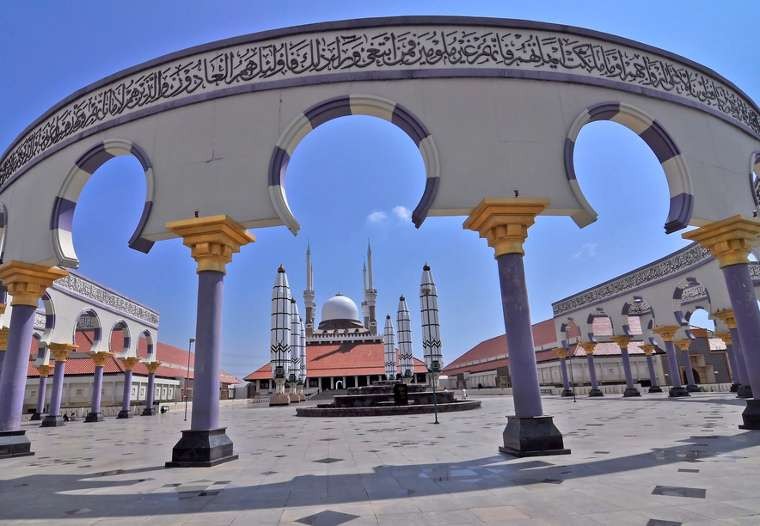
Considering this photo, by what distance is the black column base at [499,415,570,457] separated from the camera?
6340mm

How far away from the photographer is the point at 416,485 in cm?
478

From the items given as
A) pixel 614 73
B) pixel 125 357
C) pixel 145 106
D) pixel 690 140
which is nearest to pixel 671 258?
pixel 690 140

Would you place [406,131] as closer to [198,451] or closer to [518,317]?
[518,317]

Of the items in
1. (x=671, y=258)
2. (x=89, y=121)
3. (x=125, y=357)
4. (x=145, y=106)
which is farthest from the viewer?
(x=125, y=357)

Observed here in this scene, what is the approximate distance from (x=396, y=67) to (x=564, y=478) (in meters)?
6.78

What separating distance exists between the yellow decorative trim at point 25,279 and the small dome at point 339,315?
43.4m

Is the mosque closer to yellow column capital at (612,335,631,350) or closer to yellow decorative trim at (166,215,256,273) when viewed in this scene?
yellow column capital at (612,335,631,350)

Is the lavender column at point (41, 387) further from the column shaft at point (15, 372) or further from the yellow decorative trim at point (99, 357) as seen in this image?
the column shaft at point (15, 372)

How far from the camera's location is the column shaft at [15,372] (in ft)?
29.0

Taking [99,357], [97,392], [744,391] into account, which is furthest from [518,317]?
[97,392]

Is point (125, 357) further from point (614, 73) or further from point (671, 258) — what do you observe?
point (671, 258)

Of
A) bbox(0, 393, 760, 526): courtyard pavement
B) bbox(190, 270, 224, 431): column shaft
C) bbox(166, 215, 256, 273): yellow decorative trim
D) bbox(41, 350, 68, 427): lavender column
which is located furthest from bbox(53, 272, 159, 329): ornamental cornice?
bbox(190, 270, 224, 431): column shaft

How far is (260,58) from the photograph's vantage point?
8.18 metres

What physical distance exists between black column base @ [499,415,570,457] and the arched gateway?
0.08ft
